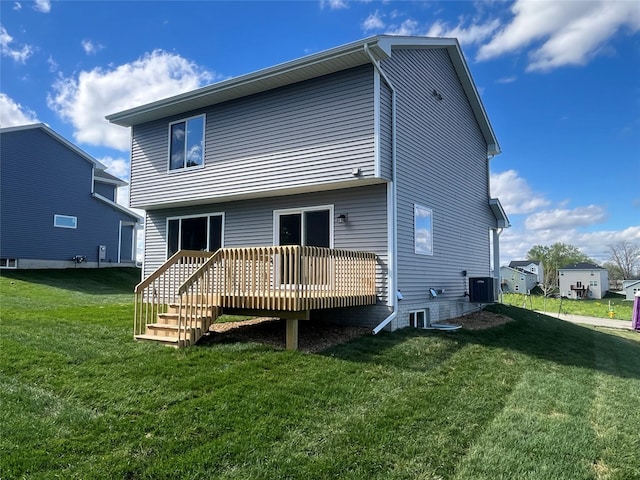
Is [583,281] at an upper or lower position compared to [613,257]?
lower

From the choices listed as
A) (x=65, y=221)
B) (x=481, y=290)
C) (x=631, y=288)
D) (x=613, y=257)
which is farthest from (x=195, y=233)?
(x=613, y=257)

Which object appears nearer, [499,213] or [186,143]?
[186,143]

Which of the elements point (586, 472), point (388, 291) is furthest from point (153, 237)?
point (586, 472)

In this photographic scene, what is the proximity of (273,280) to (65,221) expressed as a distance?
19476 millimetres

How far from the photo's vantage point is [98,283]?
2014 cm

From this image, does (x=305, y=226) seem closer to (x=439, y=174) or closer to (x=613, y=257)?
(x=439, y=174)

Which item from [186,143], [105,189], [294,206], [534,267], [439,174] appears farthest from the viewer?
[534,267]

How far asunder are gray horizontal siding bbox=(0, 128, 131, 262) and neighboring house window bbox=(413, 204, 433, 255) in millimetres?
19057

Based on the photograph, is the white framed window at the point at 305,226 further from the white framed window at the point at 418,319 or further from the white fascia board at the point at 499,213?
the white fascia board at the point at 499,213

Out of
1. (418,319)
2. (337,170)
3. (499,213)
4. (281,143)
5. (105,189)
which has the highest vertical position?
(105,189)

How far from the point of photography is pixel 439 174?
1193cm

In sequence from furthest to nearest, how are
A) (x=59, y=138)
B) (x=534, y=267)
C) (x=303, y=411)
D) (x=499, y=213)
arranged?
(x=534, y=267) → (x=59, y=138) → (x=499, y=213) → (x=303, y=411)

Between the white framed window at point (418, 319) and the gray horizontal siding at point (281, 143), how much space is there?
144 inches

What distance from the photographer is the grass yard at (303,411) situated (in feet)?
11.9
